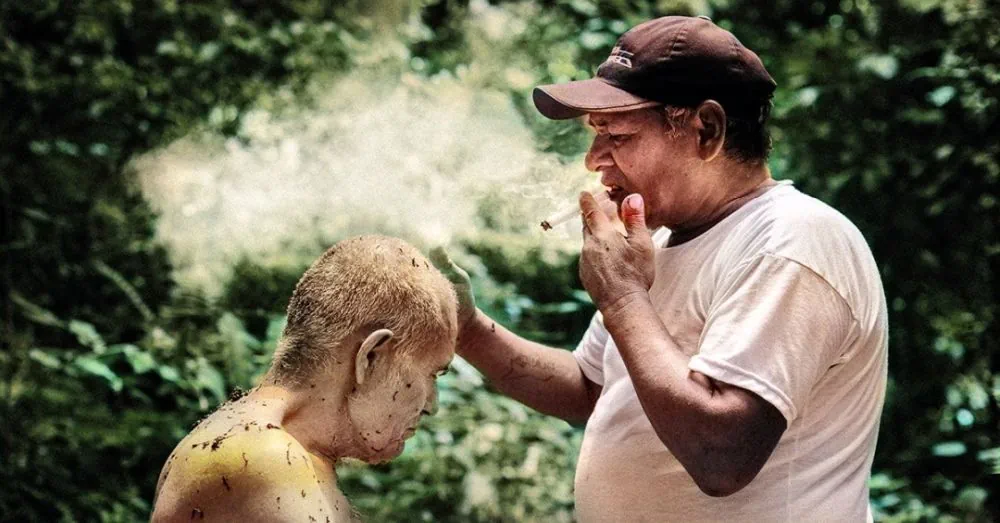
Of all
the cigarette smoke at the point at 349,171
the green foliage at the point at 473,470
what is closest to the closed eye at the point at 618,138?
the green foliage at the point at 473,470

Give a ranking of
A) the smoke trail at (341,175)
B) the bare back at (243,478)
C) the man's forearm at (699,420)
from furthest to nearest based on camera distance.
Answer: the smoke trail at (341,175)
the man's forearm at (699,420)
the bare back at (243,478)

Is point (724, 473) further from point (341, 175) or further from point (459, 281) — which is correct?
point (341, 175)

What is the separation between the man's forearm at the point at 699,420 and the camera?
212cm

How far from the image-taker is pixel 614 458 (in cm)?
249

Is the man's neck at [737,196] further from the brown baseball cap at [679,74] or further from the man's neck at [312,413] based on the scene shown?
the man's neck at [312,413]

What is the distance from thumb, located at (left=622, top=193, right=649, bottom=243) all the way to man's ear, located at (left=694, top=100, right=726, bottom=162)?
18cm

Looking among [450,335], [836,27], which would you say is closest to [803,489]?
[450,335]

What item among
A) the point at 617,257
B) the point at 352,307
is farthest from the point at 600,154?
the point at 352,307

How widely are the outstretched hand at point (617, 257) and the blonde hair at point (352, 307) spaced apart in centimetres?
34

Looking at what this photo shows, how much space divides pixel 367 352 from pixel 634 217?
640 millimetres

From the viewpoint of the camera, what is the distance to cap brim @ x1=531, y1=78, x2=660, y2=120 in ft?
8.07

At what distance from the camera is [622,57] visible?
8.27 ft

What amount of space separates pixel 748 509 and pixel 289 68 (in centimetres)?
469

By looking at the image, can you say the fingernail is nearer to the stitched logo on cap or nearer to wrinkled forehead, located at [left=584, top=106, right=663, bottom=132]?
wrinkled forehead, located at [left=584, top=106, right=663, bottom=132]
